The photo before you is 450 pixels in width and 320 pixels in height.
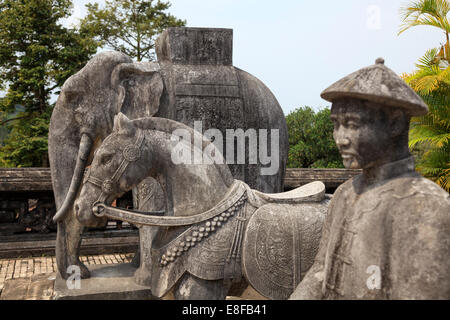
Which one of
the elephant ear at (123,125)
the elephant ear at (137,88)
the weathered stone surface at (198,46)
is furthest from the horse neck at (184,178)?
the weathered stone surface at (198,46)

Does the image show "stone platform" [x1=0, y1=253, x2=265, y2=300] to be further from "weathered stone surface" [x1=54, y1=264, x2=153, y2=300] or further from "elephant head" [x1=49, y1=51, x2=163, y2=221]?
"elephant head" [x1=49, y1=51, x2=163, y2=221]

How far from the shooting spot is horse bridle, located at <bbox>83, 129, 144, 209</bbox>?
2734 mm

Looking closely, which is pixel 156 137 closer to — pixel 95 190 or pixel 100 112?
pixel 95 190

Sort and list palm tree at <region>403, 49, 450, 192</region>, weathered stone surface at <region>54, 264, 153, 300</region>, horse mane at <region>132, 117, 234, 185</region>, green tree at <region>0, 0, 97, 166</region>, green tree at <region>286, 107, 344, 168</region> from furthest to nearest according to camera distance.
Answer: green tree at <region>286, 107, 344, 168</region>, green tree at <region>0, 0, 97, 166</region>, palm tree at <region>403, 49, 450, 192</region>, weathered stone surface at <region>54, 264, 153, 300</region>, horse mane at <region>132, 117, 234, 185</region>

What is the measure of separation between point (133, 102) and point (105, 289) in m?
1.71

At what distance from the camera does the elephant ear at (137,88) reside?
3893 millimetres

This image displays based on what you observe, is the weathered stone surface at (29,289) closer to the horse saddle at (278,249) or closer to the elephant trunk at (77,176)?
the elephant trunk at (77,176)

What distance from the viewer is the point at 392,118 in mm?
1606

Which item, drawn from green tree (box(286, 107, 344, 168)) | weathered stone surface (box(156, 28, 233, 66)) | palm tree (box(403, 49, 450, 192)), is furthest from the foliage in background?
green tree (box(286, 107, 344, 168))

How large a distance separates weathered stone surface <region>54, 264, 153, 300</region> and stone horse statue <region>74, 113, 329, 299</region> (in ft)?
2.72

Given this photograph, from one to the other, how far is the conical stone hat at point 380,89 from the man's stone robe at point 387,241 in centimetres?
24

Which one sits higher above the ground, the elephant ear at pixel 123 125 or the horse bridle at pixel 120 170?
the elephant ear at pixel 123 125
